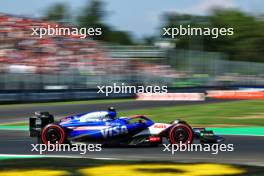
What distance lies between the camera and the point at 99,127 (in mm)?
10359

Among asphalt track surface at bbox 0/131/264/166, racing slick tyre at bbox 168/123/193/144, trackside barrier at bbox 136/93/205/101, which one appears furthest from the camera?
trackside barrier at bbox 136/93/205/101

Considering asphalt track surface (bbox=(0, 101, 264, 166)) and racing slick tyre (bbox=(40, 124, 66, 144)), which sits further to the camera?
racing slick tyre (bbox=(40, 124, 66, 144))

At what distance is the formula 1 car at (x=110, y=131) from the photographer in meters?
10.3

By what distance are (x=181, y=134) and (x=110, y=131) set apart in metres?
1.33

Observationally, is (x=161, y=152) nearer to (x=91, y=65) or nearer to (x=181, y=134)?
(x=181, y=134)

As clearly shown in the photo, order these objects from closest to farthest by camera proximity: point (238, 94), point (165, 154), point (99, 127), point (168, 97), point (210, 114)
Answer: point (165, 154), point (99, 127), point (210, 114), point (168, 97), point (238, 94)

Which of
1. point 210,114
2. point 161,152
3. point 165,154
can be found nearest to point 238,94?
point 210,114

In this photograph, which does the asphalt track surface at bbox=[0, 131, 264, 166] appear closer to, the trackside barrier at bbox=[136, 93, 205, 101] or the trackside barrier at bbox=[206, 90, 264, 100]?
the trackside barrier at bbox=[136, 93, 205, 101]

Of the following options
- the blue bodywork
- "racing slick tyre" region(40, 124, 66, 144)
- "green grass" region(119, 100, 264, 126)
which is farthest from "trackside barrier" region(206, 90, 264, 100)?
"racing slick tyre" region(40, 124, 66, 144)

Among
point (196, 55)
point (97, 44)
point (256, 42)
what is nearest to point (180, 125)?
point (97, 44)

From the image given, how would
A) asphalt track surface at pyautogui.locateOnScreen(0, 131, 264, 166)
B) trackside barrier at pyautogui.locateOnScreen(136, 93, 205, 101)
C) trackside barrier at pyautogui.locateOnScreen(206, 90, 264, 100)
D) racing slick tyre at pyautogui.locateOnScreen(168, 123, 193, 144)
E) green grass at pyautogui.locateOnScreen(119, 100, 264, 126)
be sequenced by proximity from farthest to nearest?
trackside barrier at pyautogui.locateOnScreen(206, 90, 264, 100) < trackside barrier at pyautogui.locateOnScreen(136, 93, 205, 101) < green grass at pyautogui.locateOnScreen(119, 100, 264, 126) < racing slick tyre at pyautogui.locateOnScreen(168, 123, 193, 144) < asphalt track surface at pyautogui.locateOnScreen(0, 131, 264, 166)

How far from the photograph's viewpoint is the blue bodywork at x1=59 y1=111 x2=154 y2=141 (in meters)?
10.3

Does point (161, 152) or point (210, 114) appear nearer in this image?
point (161, 152)

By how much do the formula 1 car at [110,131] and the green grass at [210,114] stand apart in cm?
591
